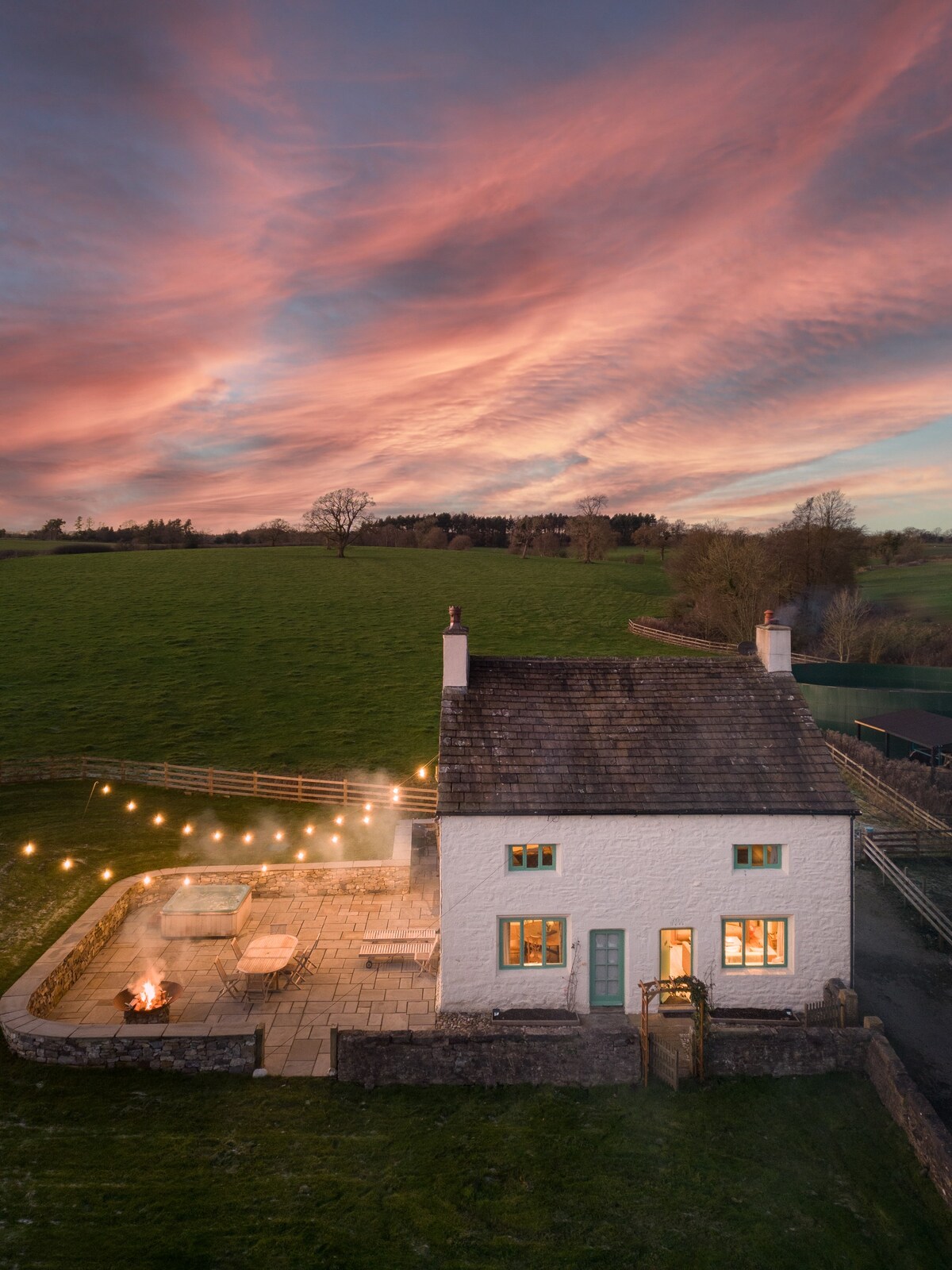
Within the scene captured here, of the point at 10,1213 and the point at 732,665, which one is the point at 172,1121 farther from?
the point at 732,665

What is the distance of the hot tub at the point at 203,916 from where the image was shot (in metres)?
17.9

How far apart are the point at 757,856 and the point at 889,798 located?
51.5 feet

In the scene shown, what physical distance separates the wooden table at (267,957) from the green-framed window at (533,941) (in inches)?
184

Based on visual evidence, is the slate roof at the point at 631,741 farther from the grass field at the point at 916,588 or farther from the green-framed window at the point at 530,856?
the grass field at the point at 916,588

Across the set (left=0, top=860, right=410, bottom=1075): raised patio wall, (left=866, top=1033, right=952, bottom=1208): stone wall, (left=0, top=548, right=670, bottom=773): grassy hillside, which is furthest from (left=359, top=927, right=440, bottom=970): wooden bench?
(left=0, top=548, right=670, bottom=773): grassy hillside

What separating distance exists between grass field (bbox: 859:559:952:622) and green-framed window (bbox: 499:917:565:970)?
178 feet

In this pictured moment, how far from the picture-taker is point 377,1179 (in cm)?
1132

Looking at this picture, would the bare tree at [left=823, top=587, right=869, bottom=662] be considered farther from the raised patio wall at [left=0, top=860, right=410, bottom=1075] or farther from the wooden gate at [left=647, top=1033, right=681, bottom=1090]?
the raised patio wall at [left=0, top=860, right=410, bottom=1075]

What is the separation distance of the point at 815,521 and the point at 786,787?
50658mm

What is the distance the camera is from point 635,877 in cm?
1537

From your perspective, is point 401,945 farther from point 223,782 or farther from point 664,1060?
point 223,782

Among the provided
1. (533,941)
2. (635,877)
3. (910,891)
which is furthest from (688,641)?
(533,941)

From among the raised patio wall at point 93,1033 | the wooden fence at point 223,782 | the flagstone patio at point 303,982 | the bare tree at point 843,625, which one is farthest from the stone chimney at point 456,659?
the bare tree at point 843,625

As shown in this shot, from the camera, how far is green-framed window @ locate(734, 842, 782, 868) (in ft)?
51.3
